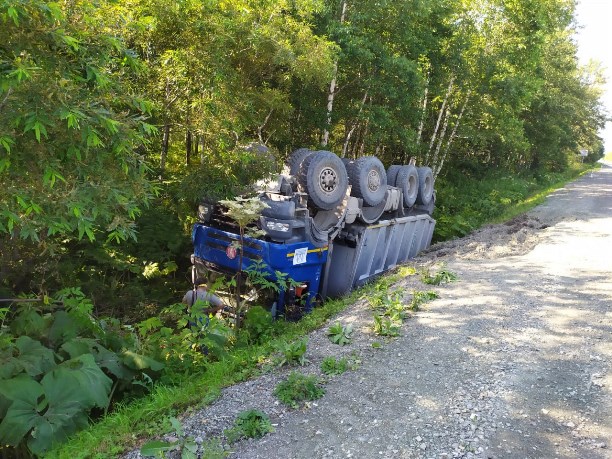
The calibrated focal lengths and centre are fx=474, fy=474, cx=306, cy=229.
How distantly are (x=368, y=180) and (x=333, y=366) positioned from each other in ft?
14.4

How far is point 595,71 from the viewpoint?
37.0 metres

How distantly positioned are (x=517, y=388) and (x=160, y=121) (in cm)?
622

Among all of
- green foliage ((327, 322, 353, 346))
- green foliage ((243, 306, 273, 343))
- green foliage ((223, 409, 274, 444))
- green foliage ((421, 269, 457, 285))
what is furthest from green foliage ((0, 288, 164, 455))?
green foliage ((421, 269, 457, 285))

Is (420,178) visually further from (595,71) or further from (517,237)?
(595,71)

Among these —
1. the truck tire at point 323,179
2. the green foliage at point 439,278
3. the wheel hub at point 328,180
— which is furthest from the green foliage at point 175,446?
the wheel hub at point 328,180

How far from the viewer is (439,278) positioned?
644 centimetres

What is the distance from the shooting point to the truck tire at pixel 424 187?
32.6ft

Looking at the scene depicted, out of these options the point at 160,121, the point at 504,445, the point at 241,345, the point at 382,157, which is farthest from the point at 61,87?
the point at 382,157

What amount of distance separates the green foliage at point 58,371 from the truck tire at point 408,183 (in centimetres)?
604

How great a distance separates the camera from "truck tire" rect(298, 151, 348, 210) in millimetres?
6980

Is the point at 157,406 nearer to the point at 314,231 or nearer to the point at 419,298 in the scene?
the point at 419,298

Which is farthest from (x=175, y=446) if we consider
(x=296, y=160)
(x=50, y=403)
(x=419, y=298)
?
(x=296, y=160)

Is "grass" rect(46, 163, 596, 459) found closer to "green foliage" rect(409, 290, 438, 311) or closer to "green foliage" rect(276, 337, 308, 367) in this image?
"green foliage" rect(276, 337, 308, 367)

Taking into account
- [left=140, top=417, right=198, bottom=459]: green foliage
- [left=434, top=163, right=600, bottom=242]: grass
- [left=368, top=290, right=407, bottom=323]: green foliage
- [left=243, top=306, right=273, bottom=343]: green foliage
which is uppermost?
[left=434, top=163, right=600, bottom=242]: grass
